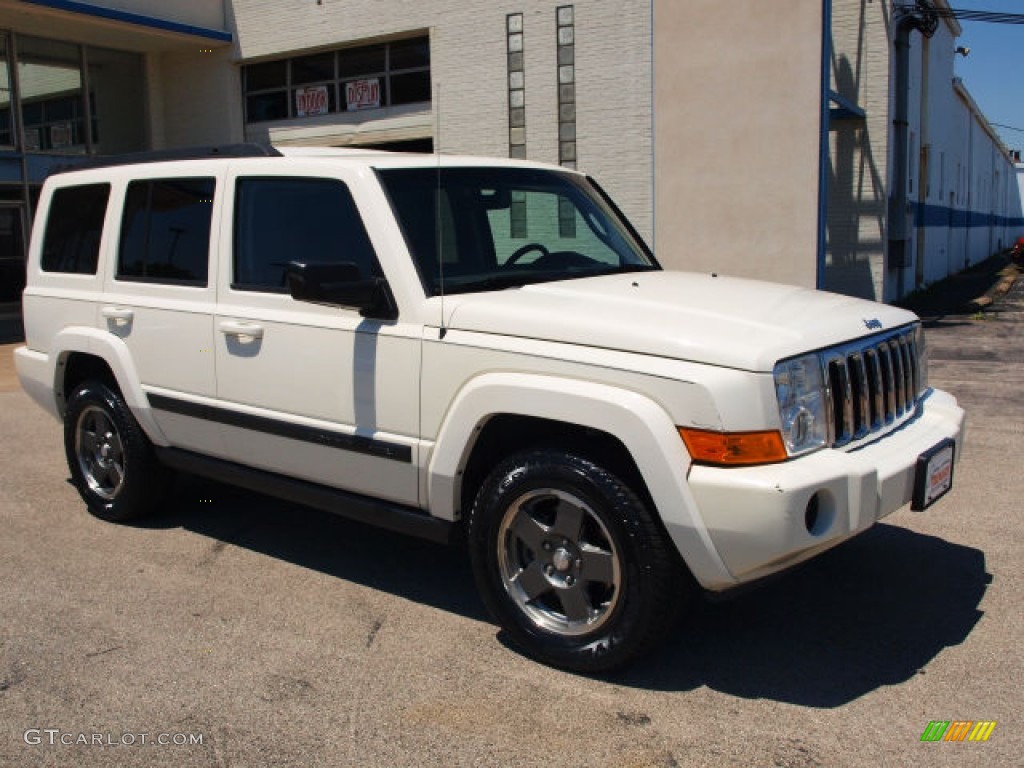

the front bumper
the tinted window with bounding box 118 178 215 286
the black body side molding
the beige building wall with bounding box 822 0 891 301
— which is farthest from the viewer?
the beige building wall with bounding box 822 0 891 301

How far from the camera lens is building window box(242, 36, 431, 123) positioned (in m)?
17.2

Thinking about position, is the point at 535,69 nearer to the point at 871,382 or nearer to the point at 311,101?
the point at 311,101

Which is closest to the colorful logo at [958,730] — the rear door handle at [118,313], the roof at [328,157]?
the roof at [328,157]

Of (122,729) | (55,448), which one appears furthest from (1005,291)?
(122,729)

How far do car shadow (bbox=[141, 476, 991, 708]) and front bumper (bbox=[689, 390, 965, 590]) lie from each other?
1.28 feet

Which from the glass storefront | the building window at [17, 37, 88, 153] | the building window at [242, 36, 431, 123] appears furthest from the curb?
the building window at [17, 37, 88, 153]

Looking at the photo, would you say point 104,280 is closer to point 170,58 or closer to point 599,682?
point 599,682

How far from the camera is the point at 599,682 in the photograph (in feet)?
12.1

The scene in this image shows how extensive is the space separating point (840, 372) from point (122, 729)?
110 inches

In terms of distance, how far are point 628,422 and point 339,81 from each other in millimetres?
16073

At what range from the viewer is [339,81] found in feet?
59.4

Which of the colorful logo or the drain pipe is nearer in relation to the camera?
the colorful logo

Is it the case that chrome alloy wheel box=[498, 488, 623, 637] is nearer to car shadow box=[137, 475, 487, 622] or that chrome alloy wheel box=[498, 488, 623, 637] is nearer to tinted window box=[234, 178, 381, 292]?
car shadow box=[137, 475, 487, 622]

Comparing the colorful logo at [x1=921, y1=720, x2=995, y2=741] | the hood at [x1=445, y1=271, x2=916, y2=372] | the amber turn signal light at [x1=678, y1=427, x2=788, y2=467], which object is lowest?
the colorful logo at [x1=921, y1=720, x2=995, y2=741]
